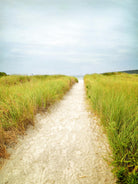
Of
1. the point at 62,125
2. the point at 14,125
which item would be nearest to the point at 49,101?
the point at 62,125

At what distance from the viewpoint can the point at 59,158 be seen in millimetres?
1482

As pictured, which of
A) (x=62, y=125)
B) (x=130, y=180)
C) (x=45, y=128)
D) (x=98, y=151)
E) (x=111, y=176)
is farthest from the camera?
(x=62, y=125)

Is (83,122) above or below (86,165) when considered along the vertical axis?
above

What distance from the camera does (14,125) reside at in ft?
6.34

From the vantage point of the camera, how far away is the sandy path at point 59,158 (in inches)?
47.5

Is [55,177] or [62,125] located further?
[62,125]

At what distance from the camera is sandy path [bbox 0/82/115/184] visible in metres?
1.21

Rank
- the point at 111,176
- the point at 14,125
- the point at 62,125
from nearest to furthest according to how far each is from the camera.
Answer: the point at 111,176, the point at 14,125, the point at 62,125

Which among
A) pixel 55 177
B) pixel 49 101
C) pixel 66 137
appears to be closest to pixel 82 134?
pixel 66 137

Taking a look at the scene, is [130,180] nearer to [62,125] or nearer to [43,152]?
[43,152]

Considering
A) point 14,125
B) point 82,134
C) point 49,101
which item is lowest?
point 82,134

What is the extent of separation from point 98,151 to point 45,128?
3.96 ft

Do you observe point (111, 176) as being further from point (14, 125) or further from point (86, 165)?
point (14, 125)

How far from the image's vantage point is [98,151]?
1.56 meters
